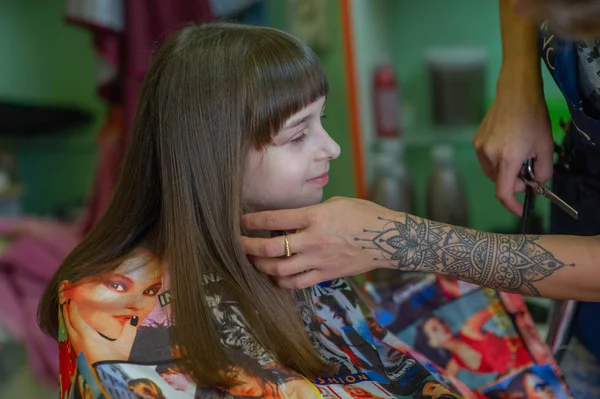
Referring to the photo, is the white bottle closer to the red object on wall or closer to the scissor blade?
→ the red object on wall

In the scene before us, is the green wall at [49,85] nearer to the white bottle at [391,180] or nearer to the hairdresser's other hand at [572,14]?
the white bottle at [391,180]

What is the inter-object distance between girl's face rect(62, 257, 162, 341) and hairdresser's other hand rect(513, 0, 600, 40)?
710 millimetres

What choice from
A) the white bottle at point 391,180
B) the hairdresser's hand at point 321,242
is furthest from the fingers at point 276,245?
the white bottle at point 391,180

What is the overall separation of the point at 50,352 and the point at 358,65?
4.50 ft

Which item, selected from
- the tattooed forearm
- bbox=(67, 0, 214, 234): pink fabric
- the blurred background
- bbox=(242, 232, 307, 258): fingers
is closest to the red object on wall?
the blurred background

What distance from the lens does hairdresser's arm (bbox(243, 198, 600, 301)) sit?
1.20m

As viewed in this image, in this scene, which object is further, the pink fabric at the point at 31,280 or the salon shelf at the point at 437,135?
the salon shelf at the point at 437,135

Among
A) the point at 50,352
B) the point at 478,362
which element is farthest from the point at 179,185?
the point at 50,352

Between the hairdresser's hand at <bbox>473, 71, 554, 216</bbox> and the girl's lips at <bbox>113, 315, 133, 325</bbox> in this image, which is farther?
the hairdresser's hand at <bbox>473, 71, 554, 216</bbox>

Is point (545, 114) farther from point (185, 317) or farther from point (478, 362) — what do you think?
point (185, 317)

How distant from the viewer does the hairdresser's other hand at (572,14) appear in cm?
99

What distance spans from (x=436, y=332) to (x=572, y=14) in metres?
0.75

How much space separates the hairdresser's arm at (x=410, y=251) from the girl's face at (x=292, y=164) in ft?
0.29

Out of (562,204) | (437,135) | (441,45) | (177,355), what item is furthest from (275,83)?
(441,45)
